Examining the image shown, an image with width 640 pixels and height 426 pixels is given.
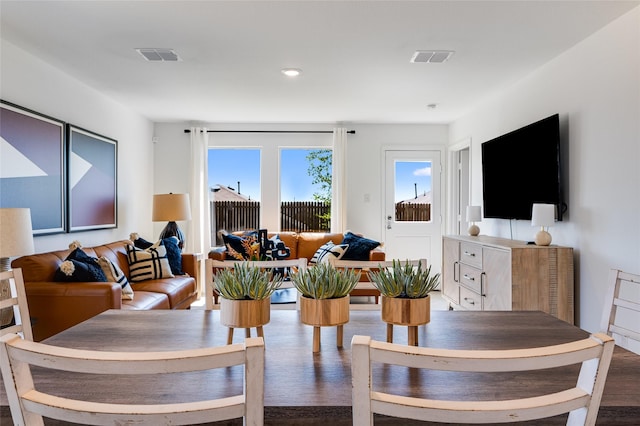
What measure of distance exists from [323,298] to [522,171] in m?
3.33

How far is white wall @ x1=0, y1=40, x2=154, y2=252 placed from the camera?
332 cm

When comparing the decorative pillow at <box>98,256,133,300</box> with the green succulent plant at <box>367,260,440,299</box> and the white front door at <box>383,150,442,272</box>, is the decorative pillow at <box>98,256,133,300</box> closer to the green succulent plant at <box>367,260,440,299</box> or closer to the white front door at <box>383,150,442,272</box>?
the green succulent plant at <box>367,260,440,299</box>

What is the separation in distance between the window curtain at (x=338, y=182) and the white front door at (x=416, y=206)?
76cm

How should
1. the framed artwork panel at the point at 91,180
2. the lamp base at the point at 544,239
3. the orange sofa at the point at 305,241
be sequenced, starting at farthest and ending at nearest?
the orange sofa at the point at 305,241, the framed artwork panel at the point at 91,180, the lamp base at the point at 544,239

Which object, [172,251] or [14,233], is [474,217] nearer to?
[172,251]

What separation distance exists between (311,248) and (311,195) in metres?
0.96

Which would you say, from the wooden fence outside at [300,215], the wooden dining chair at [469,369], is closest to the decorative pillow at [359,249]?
the wooden fence outside at [300,215]

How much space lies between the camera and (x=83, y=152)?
4.22m

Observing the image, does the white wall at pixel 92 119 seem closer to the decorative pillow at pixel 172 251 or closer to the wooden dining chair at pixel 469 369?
the decorative pillow at pixel 172 251

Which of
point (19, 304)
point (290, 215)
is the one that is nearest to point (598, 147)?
point (19, 304)

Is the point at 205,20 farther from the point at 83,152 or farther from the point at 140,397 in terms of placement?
the point at 140,397

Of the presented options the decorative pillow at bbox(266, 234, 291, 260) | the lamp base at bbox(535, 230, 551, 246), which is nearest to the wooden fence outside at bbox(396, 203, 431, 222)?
the decorative pillow at bbox(266, 234, 291, 260)

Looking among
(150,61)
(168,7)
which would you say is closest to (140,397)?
(168,7)

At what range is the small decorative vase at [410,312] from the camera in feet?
3.95
